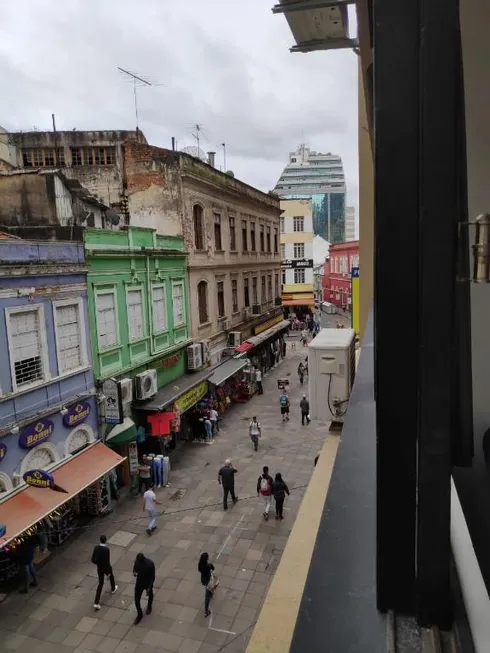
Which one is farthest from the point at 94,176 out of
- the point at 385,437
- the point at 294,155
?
the point at 294,155

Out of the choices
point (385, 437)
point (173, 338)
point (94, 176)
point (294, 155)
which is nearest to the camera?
point (385, 437)

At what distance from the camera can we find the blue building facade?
32.7 feet

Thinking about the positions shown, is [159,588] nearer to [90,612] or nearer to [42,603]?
[90,612]

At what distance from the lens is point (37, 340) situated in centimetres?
1083

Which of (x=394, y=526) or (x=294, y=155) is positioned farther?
(x=294, y=155)

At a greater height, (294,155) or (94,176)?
(294,155)

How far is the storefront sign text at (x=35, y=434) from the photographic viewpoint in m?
10.2

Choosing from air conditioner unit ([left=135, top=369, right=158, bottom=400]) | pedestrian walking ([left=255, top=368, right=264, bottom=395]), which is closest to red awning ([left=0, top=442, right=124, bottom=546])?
air conditioner unit ([left=135, top=369, right=158, bottom=400])

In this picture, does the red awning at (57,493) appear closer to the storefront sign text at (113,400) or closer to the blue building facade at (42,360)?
the blue building facade at (42,360)

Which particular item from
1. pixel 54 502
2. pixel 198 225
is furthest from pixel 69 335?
pixel 198 225

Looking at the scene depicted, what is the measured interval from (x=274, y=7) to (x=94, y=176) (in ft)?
51.0

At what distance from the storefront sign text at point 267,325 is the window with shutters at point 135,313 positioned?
41.2ft

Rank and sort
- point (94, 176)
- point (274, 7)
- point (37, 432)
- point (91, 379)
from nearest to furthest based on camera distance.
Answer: point (274, 7)
point (37, 432)
point (91, 379)
point (94, 176)

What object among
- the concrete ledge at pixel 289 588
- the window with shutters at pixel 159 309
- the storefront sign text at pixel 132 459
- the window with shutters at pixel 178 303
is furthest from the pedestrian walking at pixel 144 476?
the concrete ledge at pixel 289 588
